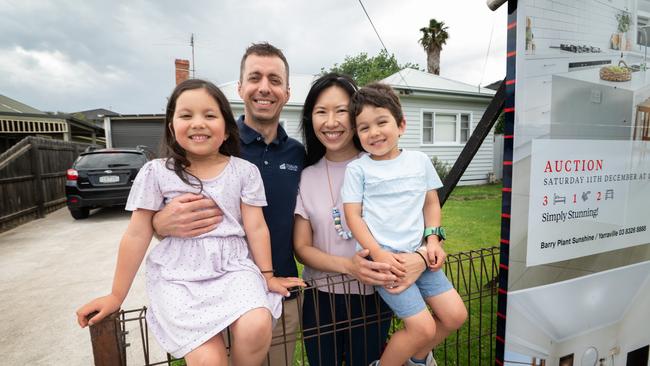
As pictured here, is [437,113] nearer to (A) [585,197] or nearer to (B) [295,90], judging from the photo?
(B) [295,90]

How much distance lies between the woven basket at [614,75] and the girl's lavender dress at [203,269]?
1.78m

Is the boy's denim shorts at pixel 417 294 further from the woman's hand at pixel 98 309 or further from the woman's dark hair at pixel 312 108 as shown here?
the woman's hand at pixel 98 309

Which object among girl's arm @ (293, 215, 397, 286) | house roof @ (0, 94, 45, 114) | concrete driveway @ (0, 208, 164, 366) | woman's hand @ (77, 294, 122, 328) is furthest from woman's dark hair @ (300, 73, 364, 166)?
house roof @ (0, 94, 45, 114)

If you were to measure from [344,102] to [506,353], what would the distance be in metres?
1.51

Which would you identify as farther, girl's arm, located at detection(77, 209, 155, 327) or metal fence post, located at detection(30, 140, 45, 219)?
metal fence post, located at detection(30, 140, 45, 219)

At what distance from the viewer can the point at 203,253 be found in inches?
58.1

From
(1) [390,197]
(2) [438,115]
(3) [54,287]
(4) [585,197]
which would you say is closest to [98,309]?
(1) [390,197]

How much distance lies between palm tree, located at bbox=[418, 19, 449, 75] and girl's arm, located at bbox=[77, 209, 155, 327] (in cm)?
2193

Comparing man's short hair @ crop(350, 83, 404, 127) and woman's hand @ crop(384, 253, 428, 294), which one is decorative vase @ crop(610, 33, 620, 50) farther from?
woman's hand @ crop(384, 253, 428, 294)

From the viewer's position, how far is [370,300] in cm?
188

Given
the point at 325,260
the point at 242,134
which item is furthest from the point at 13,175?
the point at 325,260

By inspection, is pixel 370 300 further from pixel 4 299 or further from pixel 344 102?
pixel 4 299

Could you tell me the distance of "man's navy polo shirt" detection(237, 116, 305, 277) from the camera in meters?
1.81

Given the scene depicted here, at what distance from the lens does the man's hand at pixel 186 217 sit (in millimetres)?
1439
